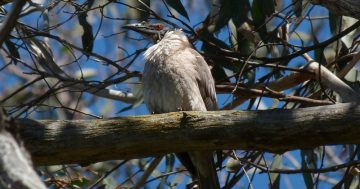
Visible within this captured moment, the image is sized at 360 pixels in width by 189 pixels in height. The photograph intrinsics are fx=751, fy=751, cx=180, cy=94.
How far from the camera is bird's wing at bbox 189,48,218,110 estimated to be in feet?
16.3

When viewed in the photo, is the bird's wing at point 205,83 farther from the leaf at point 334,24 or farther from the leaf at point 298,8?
the leaf at point 334,24

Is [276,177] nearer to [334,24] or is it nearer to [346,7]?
[334,24]

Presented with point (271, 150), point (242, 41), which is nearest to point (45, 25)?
point (242, 41)

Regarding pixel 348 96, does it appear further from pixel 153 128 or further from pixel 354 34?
pixel 153 128

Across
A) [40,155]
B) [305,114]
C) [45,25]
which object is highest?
[45,25]

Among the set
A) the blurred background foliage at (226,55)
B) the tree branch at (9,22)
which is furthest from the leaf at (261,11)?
the tree branch at (9,22)

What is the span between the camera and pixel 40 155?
341 centimetres

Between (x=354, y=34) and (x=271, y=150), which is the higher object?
(x=354, y=34)

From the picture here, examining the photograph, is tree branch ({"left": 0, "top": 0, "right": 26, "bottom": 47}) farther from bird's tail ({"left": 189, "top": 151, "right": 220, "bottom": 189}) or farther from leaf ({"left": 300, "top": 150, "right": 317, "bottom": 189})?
leaf ({"left": 300, "top": 150, "right": 317, "bottom": 189})

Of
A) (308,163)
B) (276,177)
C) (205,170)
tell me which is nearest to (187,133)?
(205,170)

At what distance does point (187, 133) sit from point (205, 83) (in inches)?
60.4

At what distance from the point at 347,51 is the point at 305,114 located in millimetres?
2131

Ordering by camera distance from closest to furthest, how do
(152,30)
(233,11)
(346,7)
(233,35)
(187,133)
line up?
(187,133) → (346,7) → (233,11) → (233,35) → (152,30)

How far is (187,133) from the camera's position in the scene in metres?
3.47
